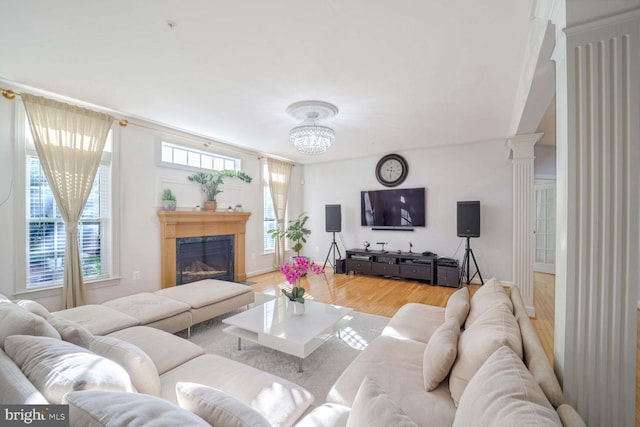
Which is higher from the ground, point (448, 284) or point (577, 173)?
point (577, 173)

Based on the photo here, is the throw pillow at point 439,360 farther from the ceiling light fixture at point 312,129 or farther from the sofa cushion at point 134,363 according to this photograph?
the ceiling light fixture at point 312,129

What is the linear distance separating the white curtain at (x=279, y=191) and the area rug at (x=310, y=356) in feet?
9.55

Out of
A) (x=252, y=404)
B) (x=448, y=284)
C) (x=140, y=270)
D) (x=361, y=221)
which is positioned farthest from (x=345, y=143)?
(x=252, y=404)

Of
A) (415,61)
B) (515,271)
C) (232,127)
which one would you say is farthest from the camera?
(232,127)

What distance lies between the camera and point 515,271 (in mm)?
3580

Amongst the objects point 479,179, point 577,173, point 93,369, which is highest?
point 479,179

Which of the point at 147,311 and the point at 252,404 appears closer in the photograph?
the point at 252,404

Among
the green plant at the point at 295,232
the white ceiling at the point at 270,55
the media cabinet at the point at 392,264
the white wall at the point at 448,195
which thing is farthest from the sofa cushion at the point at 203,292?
the white wall at the point at 448,195

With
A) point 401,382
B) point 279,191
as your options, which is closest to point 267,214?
point 279,191

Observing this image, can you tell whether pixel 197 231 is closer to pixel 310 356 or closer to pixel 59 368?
pixel 310 356

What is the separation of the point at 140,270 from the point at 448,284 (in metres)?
4.79

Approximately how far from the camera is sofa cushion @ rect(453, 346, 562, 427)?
677 mm

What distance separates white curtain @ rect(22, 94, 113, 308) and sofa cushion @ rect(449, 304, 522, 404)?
12.5 ft

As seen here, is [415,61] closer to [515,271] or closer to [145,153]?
[515,271]
